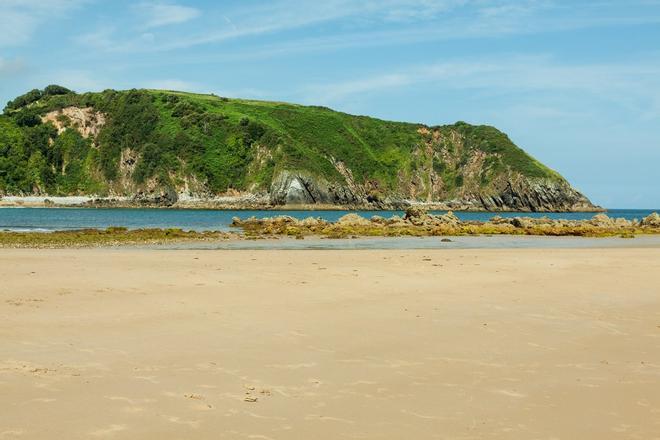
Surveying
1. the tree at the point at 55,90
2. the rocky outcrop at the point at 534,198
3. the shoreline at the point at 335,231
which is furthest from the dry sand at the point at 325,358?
the tree at the point at 55,90

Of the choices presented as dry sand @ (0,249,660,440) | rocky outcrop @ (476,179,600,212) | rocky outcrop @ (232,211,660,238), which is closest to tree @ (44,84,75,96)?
rocky outcrop @ (476,179,600,212)

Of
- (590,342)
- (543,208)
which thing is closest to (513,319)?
(590,342)

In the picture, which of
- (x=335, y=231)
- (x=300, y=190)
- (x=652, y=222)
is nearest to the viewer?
(x=335, y=231)

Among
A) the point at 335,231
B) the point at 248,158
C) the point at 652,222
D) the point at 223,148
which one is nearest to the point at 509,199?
the point at 248,158

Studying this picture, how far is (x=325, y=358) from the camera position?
9.73 m

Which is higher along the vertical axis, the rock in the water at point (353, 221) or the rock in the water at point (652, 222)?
the rock in the water at point (652, 222)

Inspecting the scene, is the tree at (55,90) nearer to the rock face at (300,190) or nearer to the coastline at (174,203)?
the coastline at (174,203)

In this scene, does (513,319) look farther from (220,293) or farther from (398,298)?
(220,293)

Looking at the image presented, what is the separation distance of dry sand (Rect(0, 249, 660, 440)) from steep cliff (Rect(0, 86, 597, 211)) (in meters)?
134

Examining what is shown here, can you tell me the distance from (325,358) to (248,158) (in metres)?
156

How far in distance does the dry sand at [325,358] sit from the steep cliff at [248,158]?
134458 mm

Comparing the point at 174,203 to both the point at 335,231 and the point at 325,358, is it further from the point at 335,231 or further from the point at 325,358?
the point at 325,358

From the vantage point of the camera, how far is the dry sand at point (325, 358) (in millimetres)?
6914

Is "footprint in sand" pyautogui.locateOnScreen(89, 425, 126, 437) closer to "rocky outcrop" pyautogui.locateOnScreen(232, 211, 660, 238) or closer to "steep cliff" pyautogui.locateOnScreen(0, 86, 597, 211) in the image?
"rocky outcrop" pyautogui.locateOnScreen(232, 211, 660, 238)
